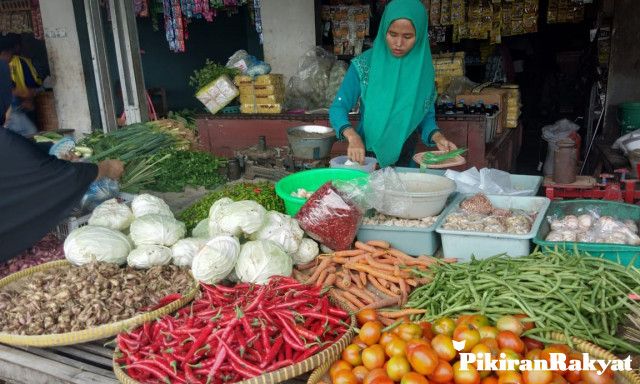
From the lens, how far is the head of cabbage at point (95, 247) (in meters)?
2.54

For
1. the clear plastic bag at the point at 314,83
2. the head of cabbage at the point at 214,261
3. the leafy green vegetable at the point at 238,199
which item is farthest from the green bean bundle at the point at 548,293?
the clear plastic bag at the point at 314,83

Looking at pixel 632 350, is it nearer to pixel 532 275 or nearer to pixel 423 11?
pixel 532 275

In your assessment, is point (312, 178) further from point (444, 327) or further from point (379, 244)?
point (444, 327)

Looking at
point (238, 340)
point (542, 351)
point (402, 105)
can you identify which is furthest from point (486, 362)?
point (402, 105)

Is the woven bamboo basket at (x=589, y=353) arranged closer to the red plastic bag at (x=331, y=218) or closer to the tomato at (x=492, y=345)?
the tomato at (x=492, y=345)

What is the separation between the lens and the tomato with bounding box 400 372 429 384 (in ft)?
5.08

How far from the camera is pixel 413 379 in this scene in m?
1.55

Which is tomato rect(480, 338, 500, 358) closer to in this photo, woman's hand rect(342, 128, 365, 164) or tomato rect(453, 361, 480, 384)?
tomato rect(453, 361, 480, 384)

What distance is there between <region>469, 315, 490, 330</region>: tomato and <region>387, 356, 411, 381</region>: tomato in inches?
11.4

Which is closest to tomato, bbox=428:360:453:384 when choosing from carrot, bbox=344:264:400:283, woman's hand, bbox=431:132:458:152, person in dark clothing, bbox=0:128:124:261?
carrot, bbox=344:264:400:283

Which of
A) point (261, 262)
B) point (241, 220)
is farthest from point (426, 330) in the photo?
point (241, 220)

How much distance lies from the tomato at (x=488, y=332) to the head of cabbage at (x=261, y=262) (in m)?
0.99

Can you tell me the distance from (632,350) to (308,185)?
73.0 inches

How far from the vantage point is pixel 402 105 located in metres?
3.64
